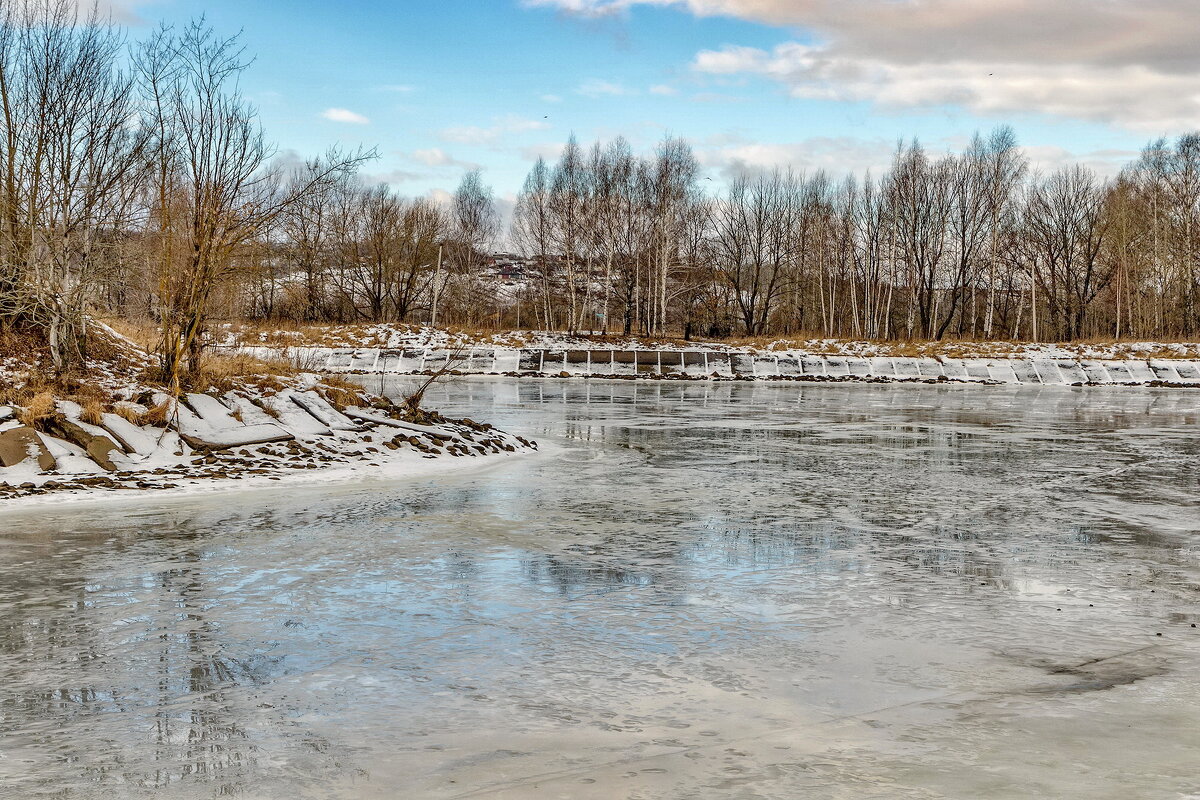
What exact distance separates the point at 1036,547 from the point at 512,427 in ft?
36.6

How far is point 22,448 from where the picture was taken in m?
10.0

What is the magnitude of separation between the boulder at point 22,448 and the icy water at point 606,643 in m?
1.66

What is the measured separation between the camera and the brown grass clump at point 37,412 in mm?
10461

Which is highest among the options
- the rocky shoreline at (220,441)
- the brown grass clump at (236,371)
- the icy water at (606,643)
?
the brown grass clump at (236,371)

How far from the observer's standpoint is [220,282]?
44.7ft

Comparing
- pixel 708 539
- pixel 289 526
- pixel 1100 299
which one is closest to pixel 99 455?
pixel 289 526

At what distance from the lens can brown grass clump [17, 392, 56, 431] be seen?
10.5 metres

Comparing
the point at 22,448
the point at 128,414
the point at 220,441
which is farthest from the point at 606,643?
the point at 128,414

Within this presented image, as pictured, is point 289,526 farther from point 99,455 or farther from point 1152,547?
point 1152,547

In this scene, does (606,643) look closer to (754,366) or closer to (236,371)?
(236,371)

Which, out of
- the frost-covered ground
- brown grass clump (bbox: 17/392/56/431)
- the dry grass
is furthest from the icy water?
the frost-covered ground

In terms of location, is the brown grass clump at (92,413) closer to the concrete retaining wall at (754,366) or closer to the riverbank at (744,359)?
the riverbank at (744,359)

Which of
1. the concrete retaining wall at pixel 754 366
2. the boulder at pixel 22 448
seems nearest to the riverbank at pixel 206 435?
the boulder at pixel 22 448

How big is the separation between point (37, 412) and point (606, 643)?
27.4ft
